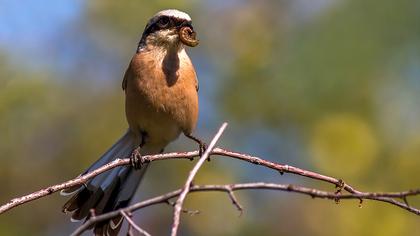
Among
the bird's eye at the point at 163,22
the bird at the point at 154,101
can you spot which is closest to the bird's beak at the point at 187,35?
the bird at the point at 154,101

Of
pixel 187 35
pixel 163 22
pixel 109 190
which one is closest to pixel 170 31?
pixel 163 22

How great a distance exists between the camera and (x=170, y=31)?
18.2ft

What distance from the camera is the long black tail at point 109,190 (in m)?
4.88

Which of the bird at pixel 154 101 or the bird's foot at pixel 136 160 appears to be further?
the bird at pixel 154 101

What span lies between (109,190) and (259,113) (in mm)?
2815

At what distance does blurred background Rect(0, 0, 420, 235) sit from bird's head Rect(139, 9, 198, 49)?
174cm

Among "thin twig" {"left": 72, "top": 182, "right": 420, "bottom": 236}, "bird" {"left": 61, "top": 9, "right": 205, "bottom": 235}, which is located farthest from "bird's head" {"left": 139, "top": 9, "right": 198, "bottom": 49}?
"thin twig" {"left": 72, "top": 182, "right": 420, "bottom": 236}

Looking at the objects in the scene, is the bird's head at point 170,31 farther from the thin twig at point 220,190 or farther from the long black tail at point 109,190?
the thin twig at point 220,190

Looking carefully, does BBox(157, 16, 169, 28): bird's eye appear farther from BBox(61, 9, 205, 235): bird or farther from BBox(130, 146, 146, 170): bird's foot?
BBox(130, 146, 146, 170): bird's foot

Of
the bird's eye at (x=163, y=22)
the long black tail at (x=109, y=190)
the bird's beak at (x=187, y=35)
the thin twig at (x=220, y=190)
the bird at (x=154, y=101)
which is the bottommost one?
the thin twig at (x=220, y=190)

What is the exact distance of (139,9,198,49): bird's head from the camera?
534cm

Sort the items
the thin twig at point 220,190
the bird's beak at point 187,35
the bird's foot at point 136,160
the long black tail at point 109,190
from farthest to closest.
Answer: the bird's beak at point 187,35, the bird's foot at point 136,160, the long black tail at point 109,190, the thin twig at point 220,190

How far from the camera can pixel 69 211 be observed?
4.87 m

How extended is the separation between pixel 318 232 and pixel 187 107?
6.83ft
